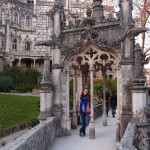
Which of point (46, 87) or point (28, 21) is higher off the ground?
point (28, 21)

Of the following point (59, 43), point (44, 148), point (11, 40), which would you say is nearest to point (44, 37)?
point (11, 40)

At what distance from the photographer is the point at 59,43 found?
342 inches

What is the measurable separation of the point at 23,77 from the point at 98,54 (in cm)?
2864

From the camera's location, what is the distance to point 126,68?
7531 mm

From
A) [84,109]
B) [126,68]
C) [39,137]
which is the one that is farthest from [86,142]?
[126,68]

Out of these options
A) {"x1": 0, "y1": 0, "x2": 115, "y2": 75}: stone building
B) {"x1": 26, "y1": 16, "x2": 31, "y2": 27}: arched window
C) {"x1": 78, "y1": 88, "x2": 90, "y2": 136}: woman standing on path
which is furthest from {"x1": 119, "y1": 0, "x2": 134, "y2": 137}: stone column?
{"x1": 26, "y1": 16, "x2": 31, "y2": 27}: arched window

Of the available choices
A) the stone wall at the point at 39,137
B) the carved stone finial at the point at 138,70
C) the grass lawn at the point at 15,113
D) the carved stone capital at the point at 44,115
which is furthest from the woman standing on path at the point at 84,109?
the grass lawn at the point at 15,113

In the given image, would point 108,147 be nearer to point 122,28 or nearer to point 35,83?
point 122,28

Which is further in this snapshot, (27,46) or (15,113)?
(27,46)

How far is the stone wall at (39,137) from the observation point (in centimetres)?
441

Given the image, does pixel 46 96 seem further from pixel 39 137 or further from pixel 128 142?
pixel 128 142

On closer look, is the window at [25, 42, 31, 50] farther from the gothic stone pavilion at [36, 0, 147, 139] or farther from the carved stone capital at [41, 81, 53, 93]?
the carved stone capital at [41, 81, 53, 93]

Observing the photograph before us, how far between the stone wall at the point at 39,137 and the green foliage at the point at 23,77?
24.8 m

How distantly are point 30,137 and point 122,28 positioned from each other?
4.86 meters
